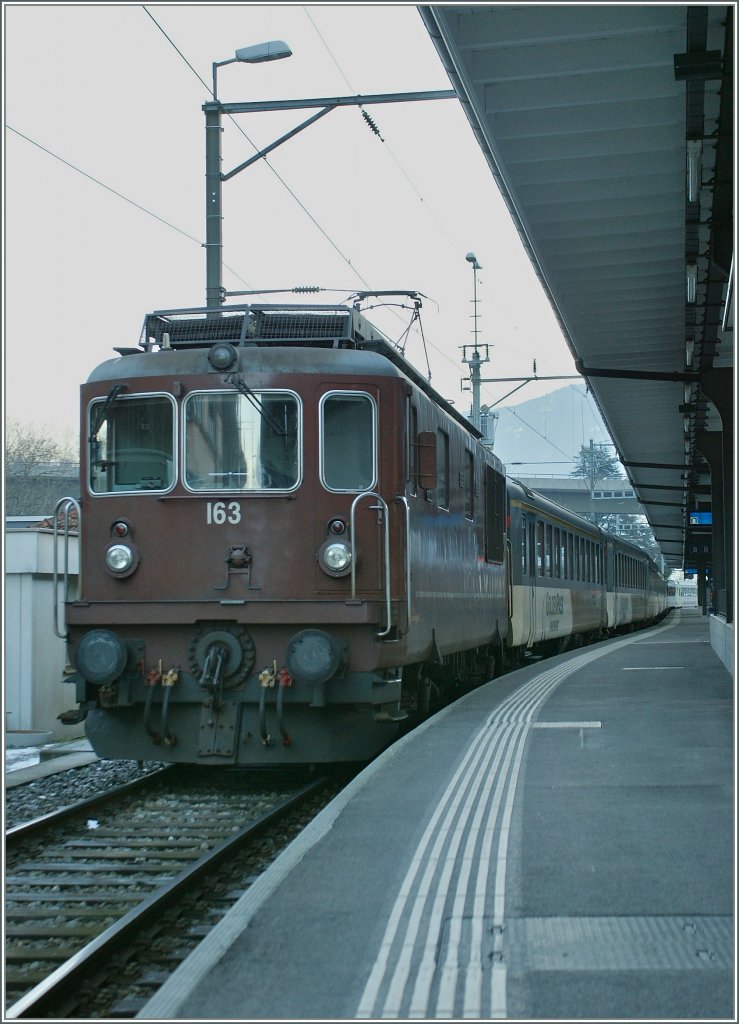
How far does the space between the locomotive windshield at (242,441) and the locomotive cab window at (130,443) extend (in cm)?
22

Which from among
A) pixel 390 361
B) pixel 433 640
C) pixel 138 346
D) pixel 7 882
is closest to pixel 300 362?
pixel 390 361

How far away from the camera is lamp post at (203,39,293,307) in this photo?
1281 cm

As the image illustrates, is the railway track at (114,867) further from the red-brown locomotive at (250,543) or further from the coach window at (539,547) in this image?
the coach window at (539,547)

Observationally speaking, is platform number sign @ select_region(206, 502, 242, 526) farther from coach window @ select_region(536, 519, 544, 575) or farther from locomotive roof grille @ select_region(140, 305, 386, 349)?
coach window @ select_region(536, 519, 544, 575)

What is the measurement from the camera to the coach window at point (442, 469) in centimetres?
1128

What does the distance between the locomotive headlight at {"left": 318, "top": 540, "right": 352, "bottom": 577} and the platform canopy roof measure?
3663 mm

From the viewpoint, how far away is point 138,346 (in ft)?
33.2

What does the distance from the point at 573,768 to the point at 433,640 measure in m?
2.92

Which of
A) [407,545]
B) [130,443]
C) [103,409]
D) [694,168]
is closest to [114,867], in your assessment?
[407,545]

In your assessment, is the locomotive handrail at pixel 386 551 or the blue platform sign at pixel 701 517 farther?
the blue platform sign at pixel 701 517

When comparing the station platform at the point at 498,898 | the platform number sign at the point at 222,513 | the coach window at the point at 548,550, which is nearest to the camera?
the station platform at the point at 498,898

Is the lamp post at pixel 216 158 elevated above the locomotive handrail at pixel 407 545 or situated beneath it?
elevated above

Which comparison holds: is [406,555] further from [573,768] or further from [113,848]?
[113,848]

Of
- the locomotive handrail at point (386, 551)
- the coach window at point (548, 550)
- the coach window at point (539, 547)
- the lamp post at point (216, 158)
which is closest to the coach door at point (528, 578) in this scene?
the coach window at point (539, 547)
